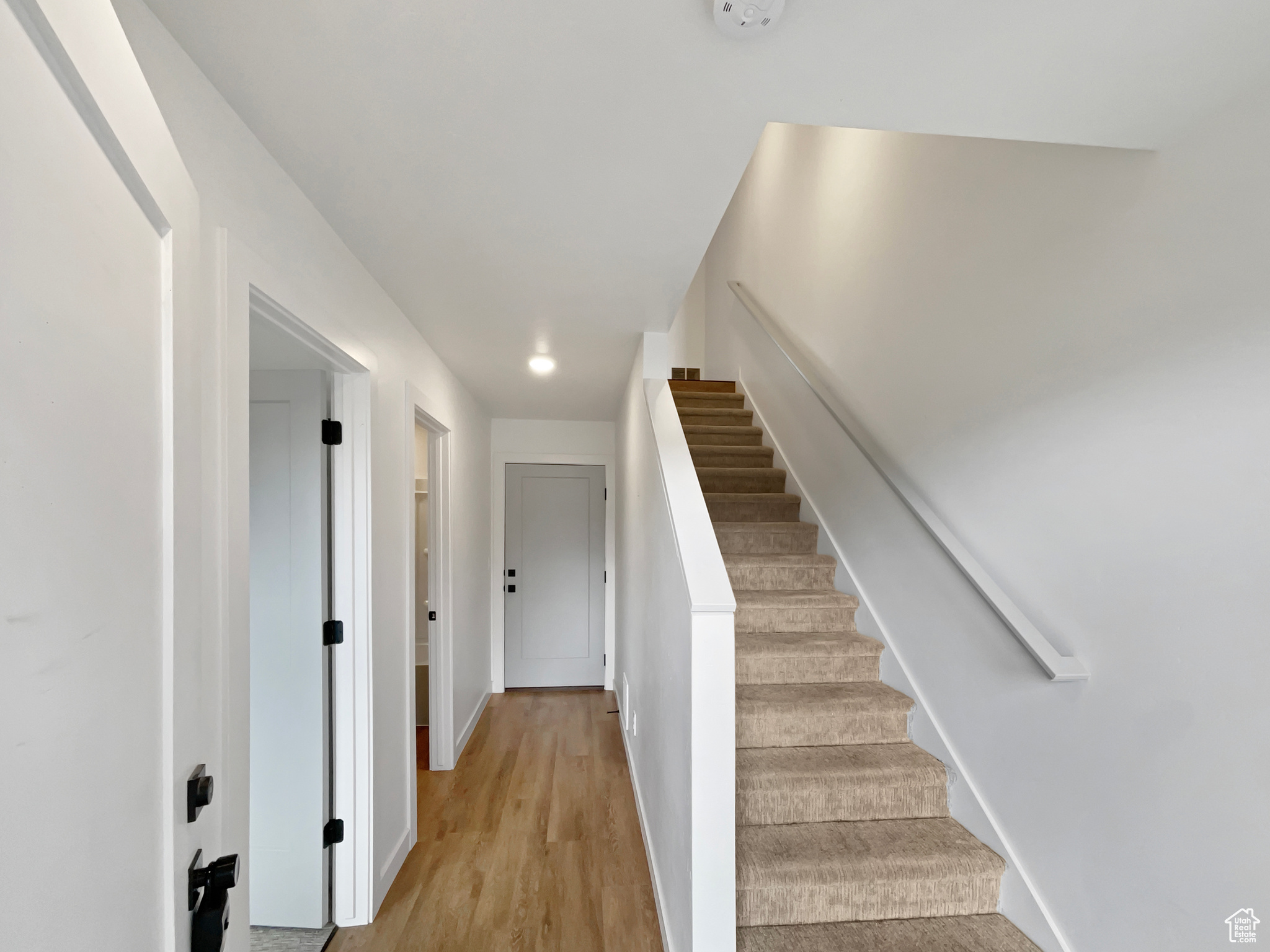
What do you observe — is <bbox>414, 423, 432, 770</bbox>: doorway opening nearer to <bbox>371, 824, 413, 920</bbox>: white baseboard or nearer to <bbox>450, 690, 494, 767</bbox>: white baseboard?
<bbox>450, 690, 494, 767</bbox>: white baseboard

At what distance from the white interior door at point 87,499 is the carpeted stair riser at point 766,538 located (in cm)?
256

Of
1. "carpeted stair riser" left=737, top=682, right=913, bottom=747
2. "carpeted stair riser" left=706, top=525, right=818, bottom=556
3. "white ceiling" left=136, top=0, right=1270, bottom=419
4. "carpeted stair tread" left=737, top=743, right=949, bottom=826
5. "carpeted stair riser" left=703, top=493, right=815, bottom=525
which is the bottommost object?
"carpeted stair tread" left=737, top=743, right=949, bottom=826

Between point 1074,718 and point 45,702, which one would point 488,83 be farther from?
point 1074,718

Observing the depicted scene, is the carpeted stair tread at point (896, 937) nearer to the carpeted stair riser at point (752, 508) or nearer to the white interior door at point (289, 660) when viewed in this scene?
the white interior door at point (289, 660)

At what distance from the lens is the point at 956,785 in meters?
2.01

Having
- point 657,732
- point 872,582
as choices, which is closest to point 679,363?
point 872,582

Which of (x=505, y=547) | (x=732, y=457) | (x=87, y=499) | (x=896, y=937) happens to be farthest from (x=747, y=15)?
(x=505, y=547)

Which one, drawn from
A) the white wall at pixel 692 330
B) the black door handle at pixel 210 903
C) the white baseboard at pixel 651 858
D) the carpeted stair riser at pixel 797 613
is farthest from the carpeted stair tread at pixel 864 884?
the white wall at pixel 692 330

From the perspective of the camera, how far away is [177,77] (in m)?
1.06

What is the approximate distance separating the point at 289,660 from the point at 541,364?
1891 mm

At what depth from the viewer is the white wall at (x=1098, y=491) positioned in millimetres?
1193

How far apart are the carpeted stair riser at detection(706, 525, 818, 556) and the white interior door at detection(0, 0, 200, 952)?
2558mm

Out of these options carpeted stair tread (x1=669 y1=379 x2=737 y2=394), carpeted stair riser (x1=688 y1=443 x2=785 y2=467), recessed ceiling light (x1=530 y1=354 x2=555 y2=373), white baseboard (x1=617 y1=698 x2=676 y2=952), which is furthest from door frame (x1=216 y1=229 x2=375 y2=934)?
carpeted stair tread (x1=669 y1=379 x2=737 y2=394)

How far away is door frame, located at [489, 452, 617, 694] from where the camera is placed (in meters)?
5.00
